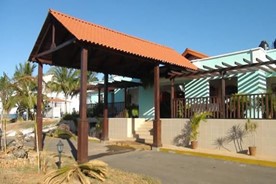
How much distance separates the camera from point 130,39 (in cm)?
1645

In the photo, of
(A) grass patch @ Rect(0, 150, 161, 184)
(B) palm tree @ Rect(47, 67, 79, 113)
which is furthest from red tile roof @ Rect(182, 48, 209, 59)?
(B) palm tree @ Rect(47, 67, 79, 113)

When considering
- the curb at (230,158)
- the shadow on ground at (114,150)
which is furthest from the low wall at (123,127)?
the curb at (230,158)

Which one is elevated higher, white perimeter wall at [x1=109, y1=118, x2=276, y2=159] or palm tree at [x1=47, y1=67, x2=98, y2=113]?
palm tree at [x1=47, y1=67, x2=98, y2=113]


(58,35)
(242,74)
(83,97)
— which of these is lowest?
(83,97)

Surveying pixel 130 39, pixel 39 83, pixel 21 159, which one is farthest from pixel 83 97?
pixel 130 39

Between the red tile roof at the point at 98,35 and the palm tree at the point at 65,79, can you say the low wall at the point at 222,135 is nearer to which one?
the red tile roof at the point at 98,35

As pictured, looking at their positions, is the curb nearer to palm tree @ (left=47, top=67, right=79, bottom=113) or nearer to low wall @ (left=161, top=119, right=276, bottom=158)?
low wall @ (left=161, top=119, right=276, bottom=158)

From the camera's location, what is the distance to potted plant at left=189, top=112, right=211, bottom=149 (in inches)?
520

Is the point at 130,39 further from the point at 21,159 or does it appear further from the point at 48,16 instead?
the point at 21,159

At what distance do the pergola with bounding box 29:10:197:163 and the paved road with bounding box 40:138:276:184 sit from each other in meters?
1.53

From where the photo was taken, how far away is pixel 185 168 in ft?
32.0

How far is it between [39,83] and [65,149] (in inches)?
127

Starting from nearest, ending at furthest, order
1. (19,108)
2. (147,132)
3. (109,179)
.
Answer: (109,179), (147,132), (19,108)

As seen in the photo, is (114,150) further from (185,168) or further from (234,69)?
(234,69)
